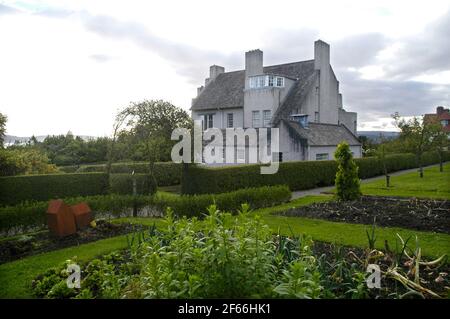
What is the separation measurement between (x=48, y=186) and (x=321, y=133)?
766 inches

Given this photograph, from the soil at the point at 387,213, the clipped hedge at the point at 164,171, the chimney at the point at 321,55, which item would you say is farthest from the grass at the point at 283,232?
the chimney at the point at 321,55

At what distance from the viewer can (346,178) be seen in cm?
1183

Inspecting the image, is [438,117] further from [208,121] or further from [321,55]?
[208,121]

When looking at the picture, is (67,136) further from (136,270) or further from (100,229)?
(136,270)

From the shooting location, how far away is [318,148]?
24359 mm

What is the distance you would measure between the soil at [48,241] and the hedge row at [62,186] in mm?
5688

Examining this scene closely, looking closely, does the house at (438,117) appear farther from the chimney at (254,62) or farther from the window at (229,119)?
the window at (229,119)

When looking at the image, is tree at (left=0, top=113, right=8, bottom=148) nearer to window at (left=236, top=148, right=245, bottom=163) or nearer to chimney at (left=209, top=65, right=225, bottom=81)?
window at (left=236, top=148, right=245, bottom=163)

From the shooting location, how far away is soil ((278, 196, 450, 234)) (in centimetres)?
827

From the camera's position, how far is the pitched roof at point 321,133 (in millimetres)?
23766

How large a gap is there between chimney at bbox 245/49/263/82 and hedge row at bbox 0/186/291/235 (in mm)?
16586

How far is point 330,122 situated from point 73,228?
2700cm

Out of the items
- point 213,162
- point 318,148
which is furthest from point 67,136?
point 318,148

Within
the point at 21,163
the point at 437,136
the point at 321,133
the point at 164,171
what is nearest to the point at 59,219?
the point at 21,163
